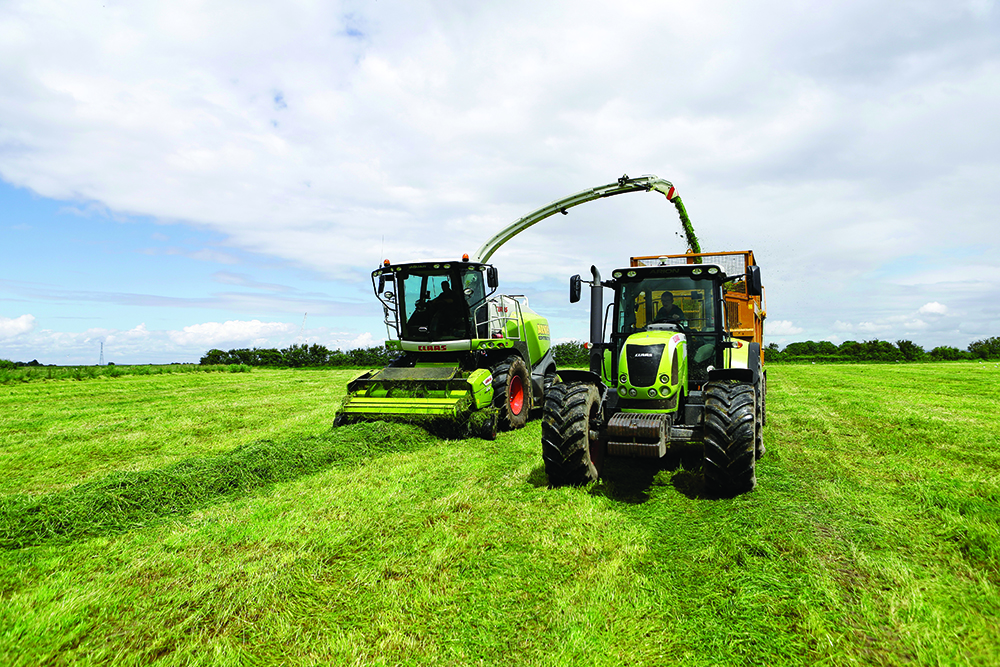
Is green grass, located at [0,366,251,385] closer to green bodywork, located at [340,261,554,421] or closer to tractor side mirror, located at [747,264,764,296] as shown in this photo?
green bodywork, located at [340,261,554,421]

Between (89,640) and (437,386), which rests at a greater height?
(437,386)

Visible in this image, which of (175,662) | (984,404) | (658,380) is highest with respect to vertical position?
(658,380)

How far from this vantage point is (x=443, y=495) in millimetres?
5148

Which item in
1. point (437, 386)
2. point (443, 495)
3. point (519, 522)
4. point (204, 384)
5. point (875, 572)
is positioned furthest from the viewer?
point (204, 384)

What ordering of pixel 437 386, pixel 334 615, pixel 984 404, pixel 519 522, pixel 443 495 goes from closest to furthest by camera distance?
pixel 334 615 < pixel 519 522 < pixel 443 495 < pixel 437 386 < pixel 984 404

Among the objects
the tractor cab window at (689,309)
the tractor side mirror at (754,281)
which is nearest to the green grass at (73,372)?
the tractor cab window at (689,309)

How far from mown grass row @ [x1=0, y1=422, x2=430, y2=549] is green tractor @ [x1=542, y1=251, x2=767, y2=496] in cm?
283

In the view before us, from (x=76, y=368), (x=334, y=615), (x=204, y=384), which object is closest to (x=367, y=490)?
(x=334, y=615)

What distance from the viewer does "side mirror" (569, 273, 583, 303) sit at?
615 cm

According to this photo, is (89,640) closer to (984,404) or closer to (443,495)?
(443,495)

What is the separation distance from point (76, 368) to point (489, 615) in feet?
76.1

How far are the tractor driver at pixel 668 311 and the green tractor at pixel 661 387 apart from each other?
11mm

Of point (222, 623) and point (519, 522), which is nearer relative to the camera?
point (222, 623)

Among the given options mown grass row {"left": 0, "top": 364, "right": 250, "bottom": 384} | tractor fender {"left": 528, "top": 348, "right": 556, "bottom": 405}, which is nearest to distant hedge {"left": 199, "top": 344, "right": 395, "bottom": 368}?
mown grass row {"left": 0, "top": 364, "right": 250, "bottom": 384}
